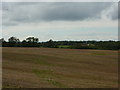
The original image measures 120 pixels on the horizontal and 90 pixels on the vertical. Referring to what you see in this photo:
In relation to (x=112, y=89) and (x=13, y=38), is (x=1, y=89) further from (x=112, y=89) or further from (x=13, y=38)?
(x=13, y=38)

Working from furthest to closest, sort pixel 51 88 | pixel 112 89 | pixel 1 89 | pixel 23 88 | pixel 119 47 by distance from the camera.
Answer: pixel 119 47 < pixel 112 89 < pixel 51 88 < pixel 23 88 < pixel 1 89

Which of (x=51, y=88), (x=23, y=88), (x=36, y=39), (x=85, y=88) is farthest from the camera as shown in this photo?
(x=36, y=39)

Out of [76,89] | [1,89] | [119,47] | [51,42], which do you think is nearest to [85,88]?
[76,89]

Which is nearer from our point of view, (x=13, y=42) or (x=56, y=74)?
(x=56, y=74)

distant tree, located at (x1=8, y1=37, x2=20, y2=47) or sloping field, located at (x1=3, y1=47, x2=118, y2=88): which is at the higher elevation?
distant tree, located at (x1=8, y1=37, x2=20, y2=47)

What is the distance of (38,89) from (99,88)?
6.07 meters

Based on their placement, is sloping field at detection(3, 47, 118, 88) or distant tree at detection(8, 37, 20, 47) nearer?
sloping field at detection(3, 47, 118, 88)

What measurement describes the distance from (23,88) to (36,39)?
12114cm

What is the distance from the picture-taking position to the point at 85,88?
18656 mm

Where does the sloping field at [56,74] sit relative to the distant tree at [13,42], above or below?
below

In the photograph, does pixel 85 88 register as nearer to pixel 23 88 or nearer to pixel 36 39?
pixel 23 88

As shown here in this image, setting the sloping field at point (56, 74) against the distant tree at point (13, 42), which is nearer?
the sloping field at point (56, 74)

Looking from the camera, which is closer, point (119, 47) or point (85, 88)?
point (85, 88)

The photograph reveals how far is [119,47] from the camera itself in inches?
4092
